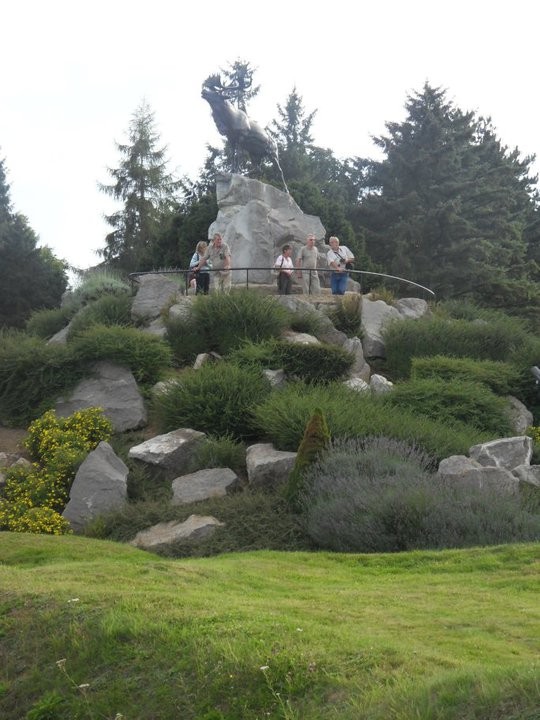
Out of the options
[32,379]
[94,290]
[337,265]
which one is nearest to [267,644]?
[32,379]

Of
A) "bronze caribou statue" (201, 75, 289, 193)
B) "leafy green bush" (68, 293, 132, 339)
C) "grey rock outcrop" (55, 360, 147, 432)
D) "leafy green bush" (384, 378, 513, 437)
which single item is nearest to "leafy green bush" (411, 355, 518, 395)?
"leafy green bush" (384, 378, 513, 437)

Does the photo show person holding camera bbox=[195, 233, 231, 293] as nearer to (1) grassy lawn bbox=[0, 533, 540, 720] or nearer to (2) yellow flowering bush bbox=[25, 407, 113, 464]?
(2) yellow flowering bush bbox=[25, 407, 113, 464]

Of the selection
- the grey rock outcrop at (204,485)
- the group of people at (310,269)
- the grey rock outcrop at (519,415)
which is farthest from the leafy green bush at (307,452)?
the group of people at (310,269)

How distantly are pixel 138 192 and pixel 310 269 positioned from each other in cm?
2715

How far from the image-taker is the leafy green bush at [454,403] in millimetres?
16062

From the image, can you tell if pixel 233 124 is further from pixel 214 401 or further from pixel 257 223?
pixel 214 401

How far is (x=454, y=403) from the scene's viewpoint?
16.4m

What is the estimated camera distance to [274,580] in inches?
332

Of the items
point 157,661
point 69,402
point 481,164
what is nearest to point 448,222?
point 481,164

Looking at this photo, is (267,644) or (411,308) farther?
(411,308)

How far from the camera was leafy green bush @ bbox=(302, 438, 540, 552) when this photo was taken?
33.5ft

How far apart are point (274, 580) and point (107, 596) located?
2.05 m

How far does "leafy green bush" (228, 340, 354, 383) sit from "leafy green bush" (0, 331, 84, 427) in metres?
3.24

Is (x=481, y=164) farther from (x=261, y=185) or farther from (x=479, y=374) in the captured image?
(x=479, y=374)
